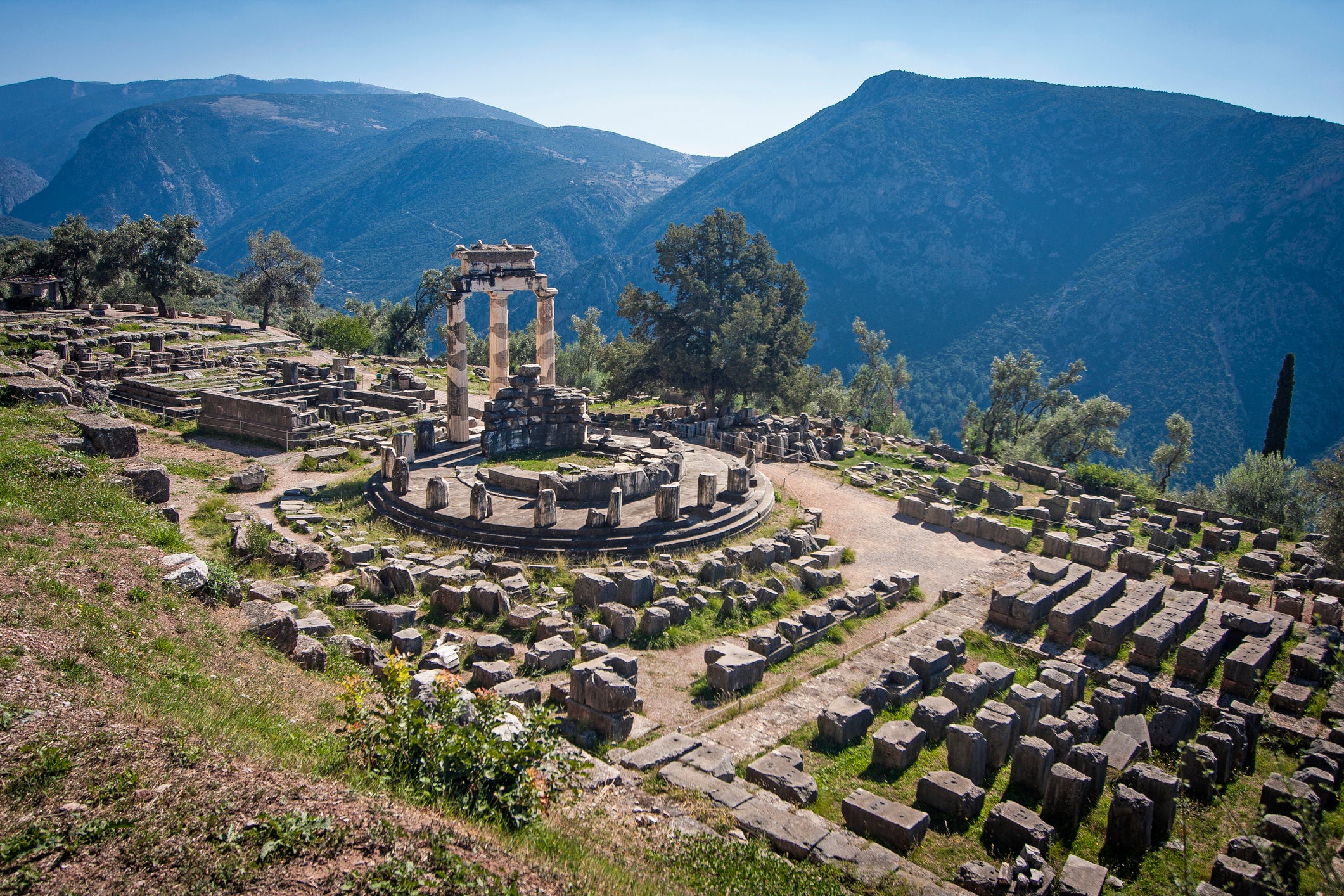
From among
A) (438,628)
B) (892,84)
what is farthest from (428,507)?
(892,84)

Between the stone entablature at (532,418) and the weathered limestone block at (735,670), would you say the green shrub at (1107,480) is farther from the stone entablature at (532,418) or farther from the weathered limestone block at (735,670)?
the weathered limestone block at (735,670)

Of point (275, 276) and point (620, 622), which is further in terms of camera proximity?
point (275, 276)

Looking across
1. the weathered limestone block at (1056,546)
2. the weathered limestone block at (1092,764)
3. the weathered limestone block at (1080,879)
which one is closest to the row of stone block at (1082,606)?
the weathered limestone block at (1056,546)

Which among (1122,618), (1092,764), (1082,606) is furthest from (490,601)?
(1122,618)

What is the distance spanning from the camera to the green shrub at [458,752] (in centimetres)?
763

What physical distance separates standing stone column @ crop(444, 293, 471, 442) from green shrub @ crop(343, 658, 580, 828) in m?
18.3

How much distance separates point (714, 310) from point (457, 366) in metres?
13.2

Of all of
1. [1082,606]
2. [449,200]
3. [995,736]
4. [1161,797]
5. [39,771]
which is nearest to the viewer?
[39,771]

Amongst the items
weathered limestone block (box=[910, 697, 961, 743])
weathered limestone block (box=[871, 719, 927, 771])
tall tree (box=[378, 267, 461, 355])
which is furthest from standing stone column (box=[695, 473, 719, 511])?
tall tree (box=[378, 267, 461, 355])

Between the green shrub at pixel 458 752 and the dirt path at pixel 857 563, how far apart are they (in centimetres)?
457

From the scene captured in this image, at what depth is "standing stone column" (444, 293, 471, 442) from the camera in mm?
26016

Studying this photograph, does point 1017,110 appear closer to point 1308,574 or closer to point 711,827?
point 1308,574

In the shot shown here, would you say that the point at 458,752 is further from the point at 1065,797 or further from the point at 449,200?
the point at 449,200

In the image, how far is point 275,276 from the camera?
56094 millimetres
